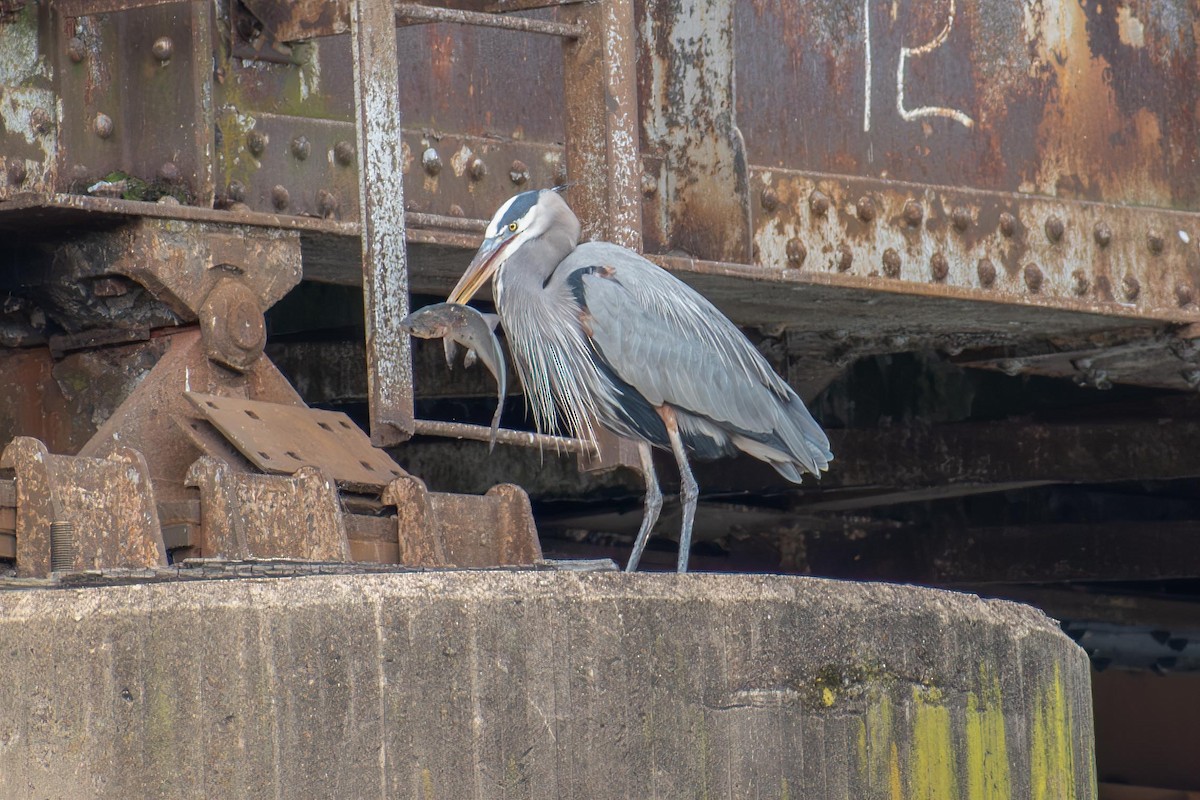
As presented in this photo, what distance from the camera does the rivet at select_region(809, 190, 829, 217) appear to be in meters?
6.72

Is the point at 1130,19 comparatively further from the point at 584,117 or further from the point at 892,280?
the point at 584,117

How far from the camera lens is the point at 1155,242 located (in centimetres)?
741

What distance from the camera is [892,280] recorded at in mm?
6734

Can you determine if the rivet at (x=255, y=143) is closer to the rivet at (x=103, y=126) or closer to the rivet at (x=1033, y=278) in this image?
the rivet at (x=103, y=126)

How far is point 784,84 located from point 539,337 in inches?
63.4

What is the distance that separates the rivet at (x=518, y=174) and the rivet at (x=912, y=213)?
4.69 feet

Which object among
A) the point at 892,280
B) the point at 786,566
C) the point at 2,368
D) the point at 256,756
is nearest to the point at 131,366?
the point at 2,368

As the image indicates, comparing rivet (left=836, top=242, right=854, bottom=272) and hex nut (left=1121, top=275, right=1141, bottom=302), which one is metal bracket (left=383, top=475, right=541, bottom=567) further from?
hex nut (left=1121, top=275, right=1141, bottom=302)

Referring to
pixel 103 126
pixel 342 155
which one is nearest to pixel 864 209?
pixel 342 155

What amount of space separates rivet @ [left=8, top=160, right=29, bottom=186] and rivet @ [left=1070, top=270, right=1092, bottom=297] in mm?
3861

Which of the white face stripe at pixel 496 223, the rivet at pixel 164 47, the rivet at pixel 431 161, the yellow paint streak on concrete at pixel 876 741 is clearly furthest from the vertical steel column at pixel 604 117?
the yellow paint streak on concrete at pixel 876 741

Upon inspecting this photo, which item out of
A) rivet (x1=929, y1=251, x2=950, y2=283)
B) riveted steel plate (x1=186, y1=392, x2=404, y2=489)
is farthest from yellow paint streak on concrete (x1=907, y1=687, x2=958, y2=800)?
rivet (x1=929, y1=251, x2=950, y2=283)

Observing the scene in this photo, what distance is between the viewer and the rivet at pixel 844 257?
22.1 ft

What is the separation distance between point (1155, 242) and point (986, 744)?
3796 mm
